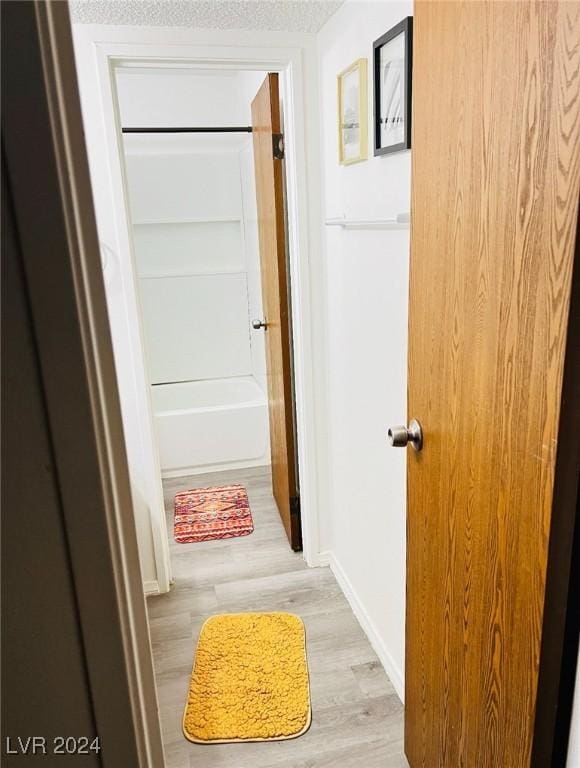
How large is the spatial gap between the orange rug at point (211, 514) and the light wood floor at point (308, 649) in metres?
0.06

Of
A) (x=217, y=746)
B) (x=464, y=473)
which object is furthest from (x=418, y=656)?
(x=217, y=746)

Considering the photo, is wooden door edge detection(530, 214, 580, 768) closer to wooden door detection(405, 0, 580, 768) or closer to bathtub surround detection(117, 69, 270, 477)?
wooden door detection(405, 0, 580, 768)

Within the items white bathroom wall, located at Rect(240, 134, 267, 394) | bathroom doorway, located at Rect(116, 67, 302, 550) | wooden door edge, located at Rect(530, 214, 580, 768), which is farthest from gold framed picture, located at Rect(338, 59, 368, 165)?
white bathroom wall, located at Rect(240, 134, 267, 394)

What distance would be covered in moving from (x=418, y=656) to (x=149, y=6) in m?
2.07

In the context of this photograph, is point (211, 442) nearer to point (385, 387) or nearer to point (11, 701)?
point (385, 387)

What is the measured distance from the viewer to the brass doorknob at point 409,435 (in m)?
1.27

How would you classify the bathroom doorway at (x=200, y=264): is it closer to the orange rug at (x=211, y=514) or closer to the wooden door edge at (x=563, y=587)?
the orange rug at (x=211, y=514)

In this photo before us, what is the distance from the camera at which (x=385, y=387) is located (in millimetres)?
1752

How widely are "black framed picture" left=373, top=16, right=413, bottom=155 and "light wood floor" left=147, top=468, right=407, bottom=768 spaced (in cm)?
170

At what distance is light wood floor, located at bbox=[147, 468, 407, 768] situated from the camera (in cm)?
166

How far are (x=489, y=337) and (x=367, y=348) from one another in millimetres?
948

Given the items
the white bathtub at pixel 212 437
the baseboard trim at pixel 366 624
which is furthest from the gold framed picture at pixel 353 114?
the white bathtub at pixel 212 437

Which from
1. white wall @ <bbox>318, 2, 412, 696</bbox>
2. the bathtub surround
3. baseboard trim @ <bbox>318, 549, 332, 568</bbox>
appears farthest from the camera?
the bathtub surround

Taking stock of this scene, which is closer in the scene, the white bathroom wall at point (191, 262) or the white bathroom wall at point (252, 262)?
the white bathroom wall at point (252, 262)
